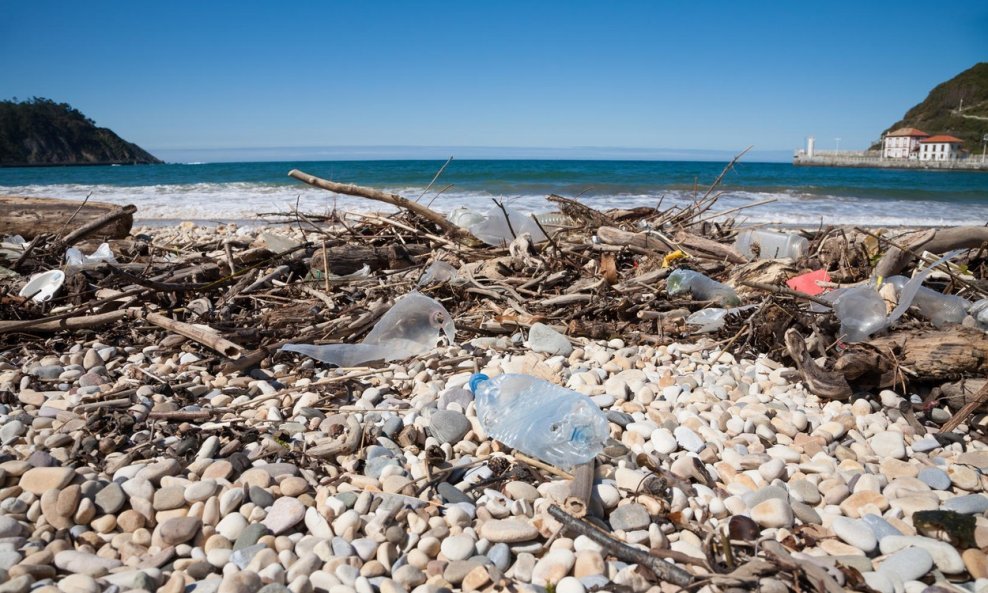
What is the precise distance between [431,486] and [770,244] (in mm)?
3206

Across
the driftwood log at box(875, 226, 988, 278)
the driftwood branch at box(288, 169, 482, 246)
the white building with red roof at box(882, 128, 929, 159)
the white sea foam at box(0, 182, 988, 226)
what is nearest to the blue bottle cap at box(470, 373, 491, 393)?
the driftwood branch at box(288, 169, 482, 246)

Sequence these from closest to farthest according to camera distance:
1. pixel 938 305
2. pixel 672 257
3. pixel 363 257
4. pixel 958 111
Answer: pixel 938 305
pixel 672 257
pixel 363 257
pixel 958 111

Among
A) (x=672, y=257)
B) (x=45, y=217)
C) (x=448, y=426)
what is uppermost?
(x=45, y=217)

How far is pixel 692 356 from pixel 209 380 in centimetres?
205

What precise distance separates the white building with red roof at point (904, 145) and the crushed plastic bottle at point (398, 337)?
6514 cm

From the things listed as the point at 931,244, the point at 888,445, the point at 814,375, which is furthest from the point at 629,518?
the point at 931,244

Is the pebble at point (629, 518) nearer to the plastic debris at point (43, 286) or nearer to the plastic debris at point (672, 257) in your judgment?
the plastic debris at point (672, 257)

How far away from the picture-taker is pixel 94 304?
9.21 feet

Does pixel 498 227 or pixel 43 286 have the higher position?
pixel 498 227

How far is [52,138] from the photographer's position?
2341 inches

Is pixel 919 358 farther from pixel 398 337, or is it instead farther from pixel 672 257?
pixel 398 337

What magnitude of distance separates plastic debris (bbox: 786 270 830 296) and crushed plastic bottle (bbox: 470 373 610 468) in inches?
64.8

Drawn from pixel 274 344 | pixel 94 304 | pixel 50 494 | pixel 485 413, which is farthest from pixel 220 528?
pixel 94 304

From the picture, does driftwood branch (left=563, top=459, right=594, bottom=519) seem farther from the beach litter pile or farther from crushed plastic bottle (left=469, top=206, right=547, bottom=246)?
crushed plastic bottle (left=469, top=206, right=547, bottom=246)
